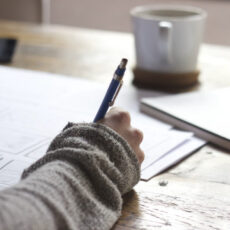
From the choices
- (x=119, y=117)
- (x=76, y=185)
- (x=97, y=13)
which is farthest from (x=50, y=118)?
(x=97, y=13)

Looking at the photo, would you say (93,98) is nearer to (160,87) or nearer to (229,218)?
(160,87)

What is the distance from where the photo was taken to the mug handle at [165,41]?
842 millimetres

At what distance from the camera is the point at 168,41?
0.86 meters

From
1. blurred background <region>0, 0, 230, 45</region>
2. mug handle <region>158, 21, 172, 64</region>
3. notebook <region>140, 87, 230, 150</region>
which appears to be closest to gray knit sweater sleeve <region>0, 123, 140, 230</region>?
notebook <region>140, 87, 230, 150</region>

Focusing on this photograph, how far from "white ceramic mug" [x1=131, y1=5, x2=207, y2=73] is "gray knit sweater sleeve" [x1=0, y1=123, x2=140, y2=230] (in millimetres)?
405

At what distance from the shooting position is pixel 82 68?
1022 millimetres

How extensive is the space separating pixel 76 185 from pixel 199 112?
1.14 feet

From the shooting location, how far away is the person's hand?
535mm

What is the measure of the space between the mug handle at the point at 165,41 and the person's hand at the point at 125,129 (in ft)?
1.12

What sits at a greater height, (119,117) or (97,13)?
(119,117)

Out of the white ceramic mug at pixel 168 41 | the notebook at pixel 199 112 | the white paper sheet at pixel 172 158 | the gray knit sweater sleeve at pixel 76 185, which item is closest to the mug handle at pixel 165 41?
A: the white ceramic mug at pixel 168 41

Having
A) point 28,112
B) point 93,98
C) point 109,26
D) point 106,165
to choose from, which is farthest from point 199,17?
point 109,26

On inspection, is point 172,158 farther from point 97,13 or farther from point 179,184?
point 97,13

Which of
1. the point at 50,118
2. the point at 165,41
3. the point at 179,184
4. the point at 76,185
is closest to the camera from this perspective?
the point at 76,185
